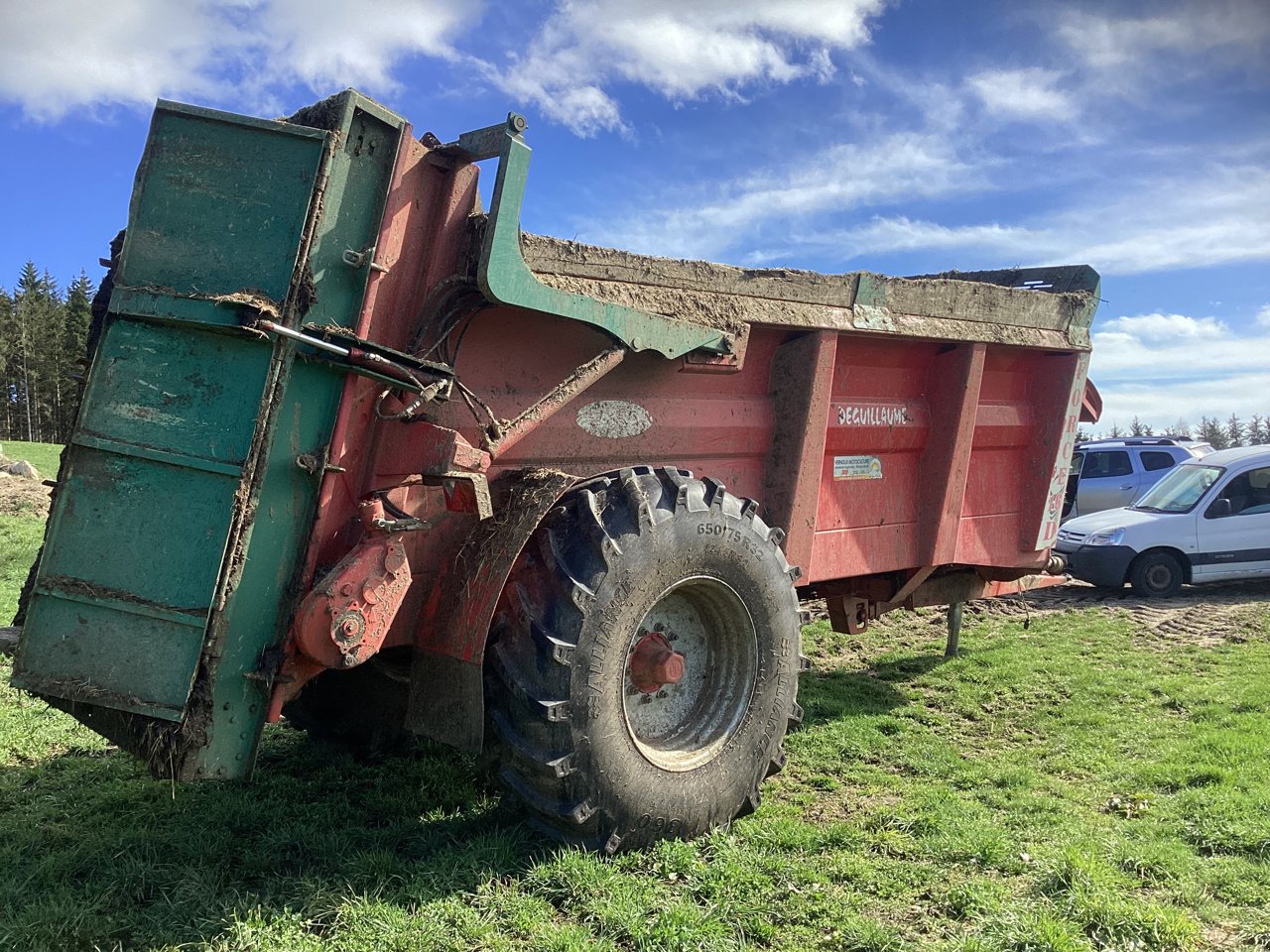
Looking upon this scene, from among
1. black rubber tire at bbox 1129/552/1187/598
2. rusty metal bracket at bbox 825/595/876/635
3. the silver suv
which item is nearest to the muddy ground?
black rubber tire at bbox 1129/552/1187/598

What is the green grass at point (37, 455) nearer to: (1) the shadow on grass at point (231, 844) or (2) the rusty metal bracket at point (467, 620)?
(1) the shadow on grass at point (231, 844)

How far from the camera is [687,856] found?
136 inches

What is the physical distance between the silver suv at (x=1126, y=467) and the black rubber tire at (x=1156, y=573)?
4.89 m

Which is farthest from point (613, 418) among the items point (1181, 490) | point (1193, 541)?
point (1181, 490)

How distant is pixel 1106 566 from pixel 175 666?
1067cm

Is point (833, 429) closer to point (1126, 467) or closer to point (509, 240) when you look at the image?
point (509, 240)

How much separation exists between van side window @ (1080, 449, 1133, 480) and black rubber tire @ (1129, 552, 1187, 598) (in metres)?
5.53

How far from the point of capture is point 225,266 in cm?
301

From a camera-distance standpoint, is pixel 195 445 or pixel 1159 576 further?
pixel 1159 576

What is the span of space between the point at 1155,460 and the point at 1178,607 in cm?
705

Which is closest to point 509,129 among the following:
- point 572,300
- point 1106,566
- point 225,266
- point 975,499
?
point 572,300

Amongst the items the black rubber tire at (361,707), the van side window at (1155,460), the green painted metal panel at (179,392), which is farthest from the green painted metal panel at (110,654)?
the van side window at (1155,460)

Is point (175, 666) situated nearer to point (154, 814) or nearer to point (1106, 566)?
point (154, 814)

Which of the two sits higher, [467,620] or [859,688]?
[467,620]
